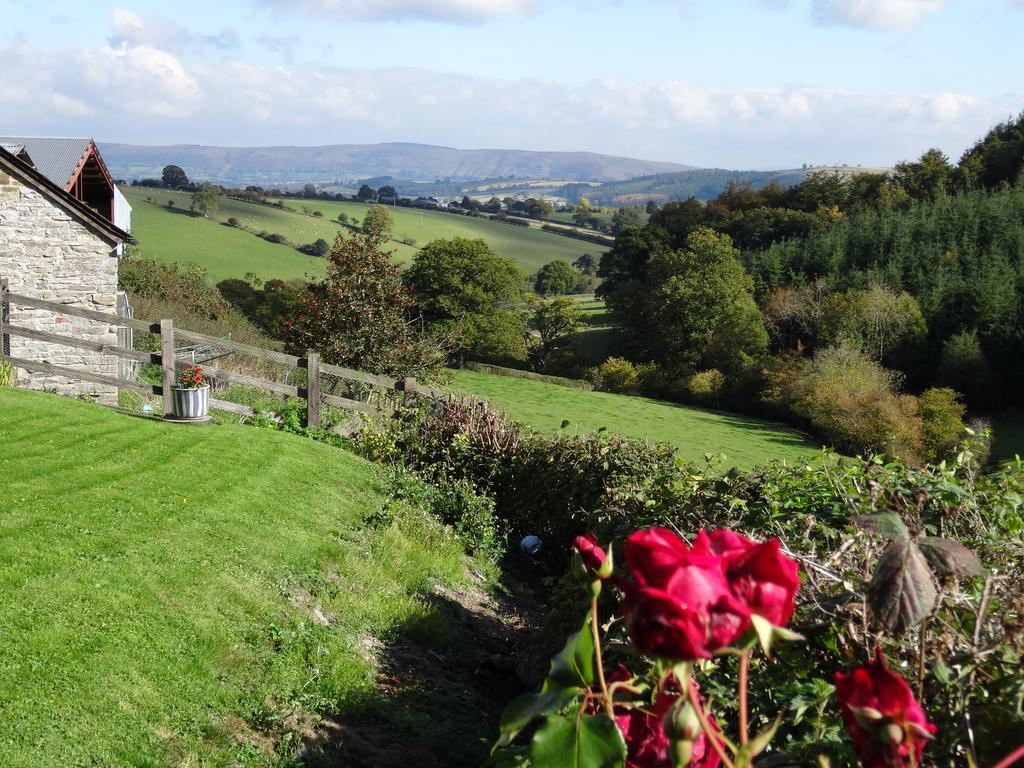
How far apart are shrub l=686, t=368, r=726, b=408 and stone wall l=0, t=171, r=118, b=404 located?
4136 centimetres

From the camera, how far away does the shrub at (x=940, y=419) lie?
128 ft

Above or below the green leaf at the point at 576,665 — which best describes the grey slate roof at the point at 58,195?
above

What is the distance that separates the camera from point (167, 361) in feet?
39.4

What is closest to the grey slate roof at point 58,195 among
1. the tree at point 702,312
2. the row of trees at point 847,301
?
the row of trees at point 847,301

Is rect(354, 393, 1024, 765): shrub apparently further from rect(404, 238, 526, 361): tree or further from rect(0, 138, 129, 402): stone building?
rect(404, 238, 526, 361): tree

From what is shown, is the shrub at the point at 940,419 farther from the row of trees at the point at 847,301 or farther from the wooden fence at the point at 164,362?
the wooden fence at the point at 164,362

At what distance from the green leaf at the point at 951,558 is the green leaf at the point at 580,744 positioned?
2.77 feet

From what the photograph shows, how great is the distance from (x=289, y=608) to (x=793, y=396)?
43448 mm

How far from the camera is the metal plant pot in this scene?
11438mm

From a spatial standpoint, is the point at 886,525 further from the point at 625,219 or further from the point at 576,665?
the point at 625,219

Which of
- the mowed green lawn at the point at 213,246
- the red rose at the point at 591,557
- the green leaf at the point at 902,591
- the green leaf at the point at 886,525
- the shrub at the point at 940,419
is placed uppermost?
the red rose at the point at 591,557

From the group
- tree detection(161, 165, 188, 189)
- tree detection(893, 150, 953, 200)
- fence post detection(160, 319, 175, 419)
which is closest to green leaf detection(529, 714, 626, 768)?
fence post detection(160, 319, 175, 419)

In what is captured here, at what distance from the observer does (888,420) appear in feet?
121

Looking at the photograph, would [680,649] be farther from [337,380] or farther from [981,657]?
[337,380]
